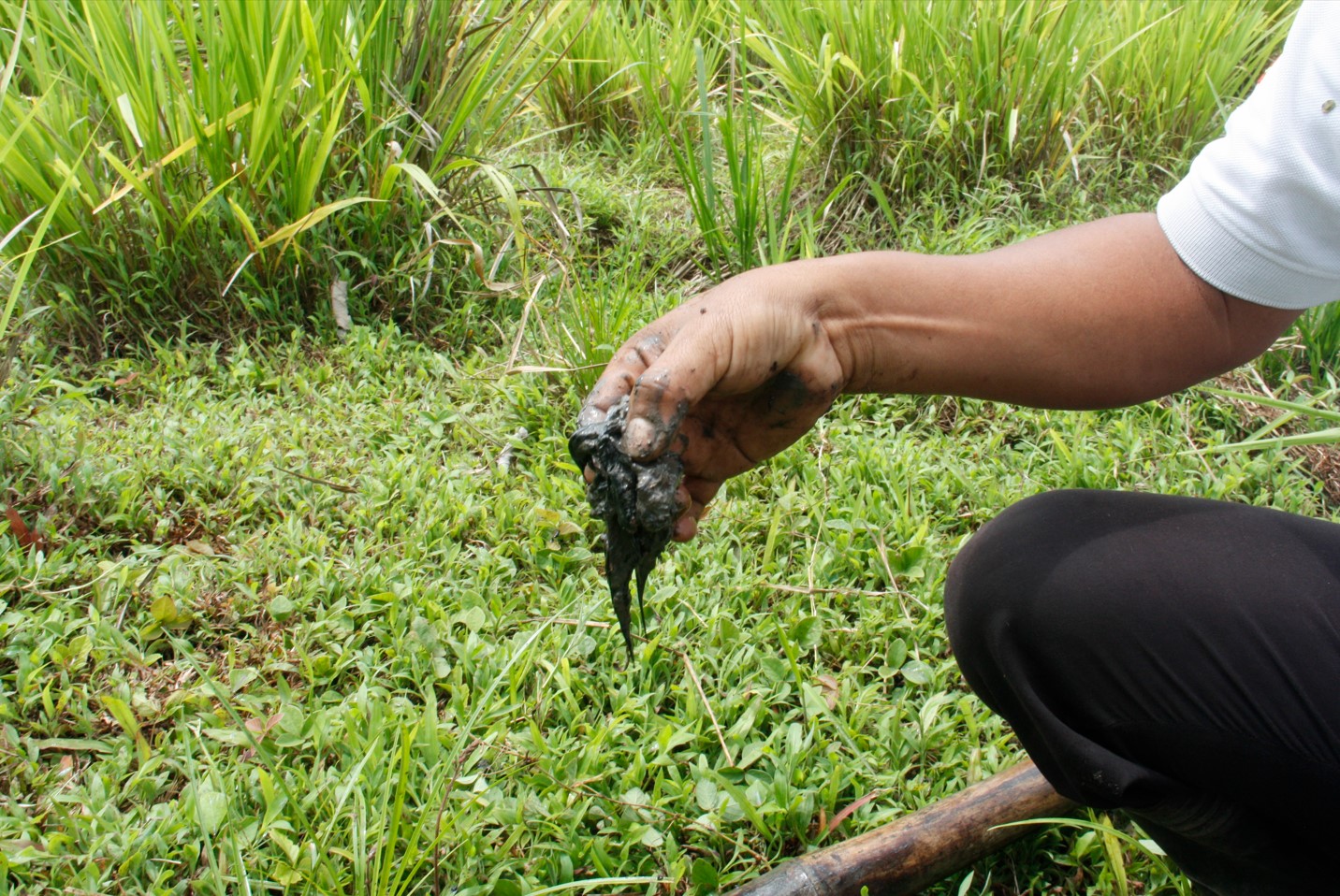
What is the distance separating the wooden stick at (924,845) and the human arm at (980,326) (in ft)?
1.62

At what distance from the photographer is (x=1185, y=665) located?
115 centimetres

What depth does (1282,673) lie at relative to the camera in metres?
1.10

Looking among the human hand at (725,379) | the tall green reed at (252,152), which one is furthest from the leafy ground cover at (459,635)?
the human hand at (725,379)

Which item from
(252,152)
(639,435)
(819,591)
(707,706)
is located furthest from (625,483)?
(252,152)

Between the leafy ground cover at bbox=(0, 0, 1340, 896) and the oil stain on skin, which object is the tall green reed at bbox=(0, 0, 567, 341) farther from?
the oil stain on skin

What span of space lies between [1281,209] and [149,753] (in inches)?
69.2

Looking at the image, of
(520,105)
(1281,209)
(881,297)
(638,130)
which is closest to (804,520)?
(881,297)

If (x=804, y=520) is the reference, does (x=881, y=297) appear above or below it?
above

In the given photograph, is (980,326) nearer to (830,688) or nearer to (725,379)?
(725,379)

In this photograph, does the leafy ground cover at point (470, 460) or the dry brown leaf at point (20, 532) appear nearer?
the leafy ground cover at point (470, 460)

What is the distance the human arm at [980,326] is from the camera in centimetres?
128

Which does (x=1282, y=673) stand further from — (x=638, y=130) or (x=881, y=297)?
(x=638, y=130)

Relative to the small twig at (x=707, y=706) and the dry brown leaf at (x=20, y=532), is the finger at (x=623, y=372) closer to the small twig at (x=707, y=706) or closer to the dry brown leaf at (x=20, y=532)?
the small twig at (x=707, y=706)

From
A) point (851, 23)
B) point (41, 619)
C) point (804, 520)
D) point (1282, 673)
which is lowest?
point (804, 520)
